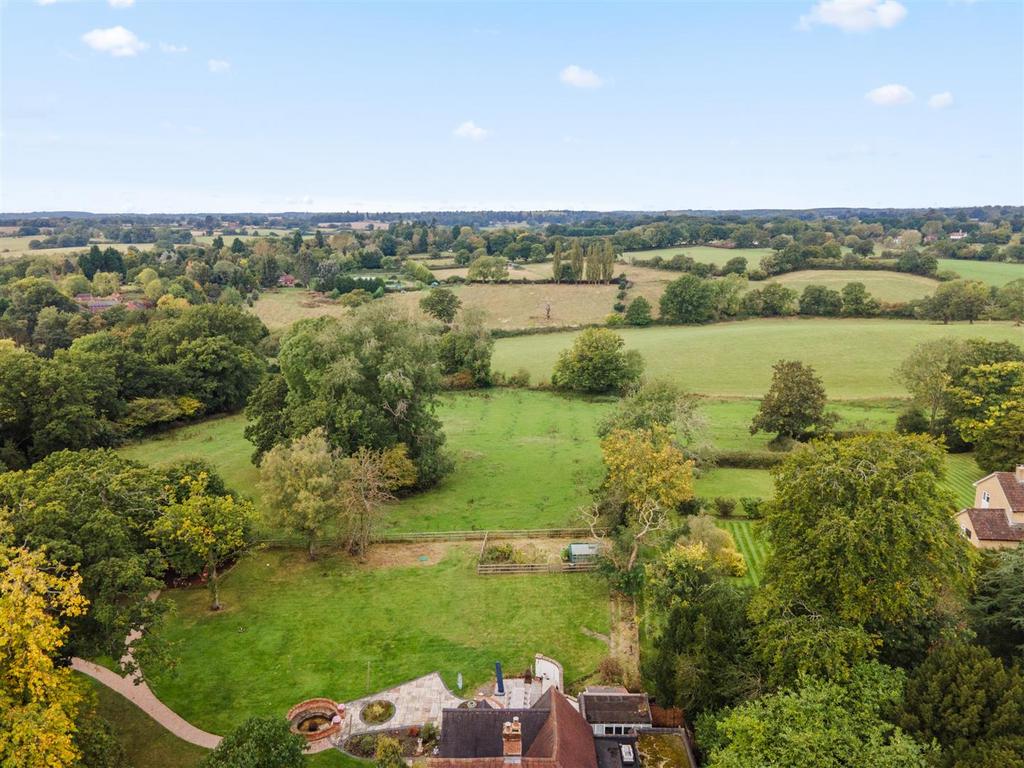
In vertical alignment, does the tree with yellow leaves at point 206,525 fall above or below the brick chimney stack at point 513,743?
above

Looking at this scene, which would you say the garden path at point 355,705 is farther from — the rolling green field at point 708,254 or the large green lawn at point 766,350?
the rolling green field at point 708,254

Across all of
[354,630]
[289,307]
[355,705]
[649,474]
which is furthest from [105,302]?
[649,474]

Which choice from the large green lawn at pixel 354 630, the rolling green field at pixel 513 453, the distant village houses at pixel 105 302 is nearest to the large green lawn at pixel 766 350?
the rolling green field at pixel 513 453

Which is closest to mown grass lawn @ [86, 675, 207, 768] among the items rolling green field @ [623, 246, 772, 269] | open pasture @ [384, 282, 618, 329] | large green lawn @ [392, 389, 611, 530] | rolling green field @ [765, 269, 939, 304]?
large green lawn @ [392, 389, 611, 530]

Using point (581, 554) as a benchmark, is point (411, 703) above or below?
below

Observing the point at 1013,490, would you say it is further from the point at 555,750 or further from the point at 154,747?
the point at 154,747

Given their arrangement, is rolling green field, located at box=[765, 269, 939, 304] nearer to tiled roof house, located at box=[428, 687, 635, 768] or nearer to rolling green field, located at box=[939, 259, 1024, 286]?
rolling green field, located at box=[939, 259, 1024, 286]
